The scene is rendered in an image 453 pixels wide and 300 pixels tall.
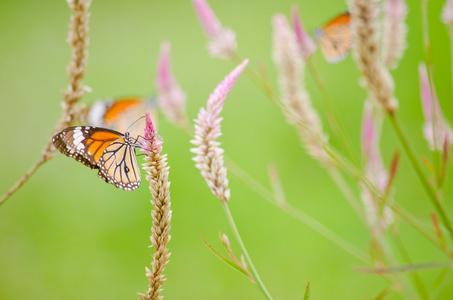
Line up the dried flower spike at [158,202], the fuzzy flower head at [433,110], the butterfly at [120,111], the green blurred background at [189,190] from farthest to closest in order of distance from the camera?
1. the green blurred background at [189,190]
2. the butterfly at [120,111]
3. the fuzzy flower head at [433,110]
4. the dried flower spike at [158,202]

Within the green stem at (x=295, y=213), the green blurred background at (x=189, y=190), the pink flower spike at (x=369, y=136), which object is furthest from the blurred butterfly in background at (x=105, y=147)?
the green blurred background at (x=189, y=190)

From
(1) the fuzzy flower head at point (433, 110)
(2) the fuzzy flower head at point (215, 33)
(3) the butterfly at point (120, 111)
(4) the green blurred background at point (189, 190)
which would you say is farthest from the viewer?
(4) the green blurred background at point (189, 190)

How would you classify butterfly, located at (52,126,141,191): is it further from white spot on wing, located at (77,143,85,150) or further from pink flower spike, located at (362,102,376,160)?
pink flower spike, located at (362,102,376,160)

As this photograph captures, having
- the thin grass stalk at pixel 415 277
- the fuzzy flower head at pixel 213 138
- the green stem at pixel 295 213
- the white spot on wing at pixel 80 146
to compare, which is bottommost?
the thin grass stalk at pixel 415 277

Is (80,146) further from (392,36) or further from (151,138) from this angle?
(392,36)

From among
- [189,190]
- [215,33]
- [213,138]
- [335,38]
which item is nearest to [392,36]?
[335,38]

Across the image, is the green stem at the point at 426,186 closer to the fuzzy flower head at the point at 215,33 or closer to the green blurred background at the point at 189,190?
the fuzzy flower head at the point at 215,33
